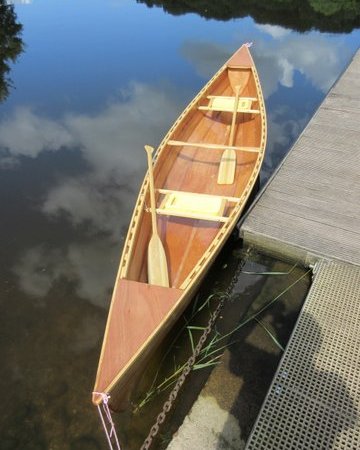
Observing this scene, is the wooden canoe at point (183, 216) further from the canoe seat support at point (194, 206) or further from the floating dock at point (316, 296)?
the floating dock at point (316, 296)

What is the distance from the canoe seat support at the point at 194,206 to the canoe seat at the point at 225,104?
3.85 meters

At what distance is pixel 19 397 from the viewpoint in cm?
529

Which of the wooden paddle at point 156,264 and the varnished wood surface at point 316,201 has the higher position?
the varnished wood surface at point 316,201

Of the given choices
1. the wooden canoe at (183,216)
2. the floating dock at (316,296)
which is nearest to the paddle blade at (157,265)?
the wooden canoe at (183,216)

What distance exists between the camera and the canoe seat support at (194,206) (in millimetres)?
6324

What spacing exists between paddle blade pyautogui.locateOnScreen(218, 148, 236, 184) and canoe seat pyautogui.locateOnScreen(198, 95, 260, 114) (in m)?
1.96

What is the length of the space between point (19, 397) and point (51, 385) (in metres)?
0.46

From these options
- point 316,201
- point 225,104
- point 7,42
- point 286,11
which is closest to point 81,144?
point 225,104

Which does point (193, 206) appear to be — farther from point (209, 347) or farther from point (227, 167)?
point (209, 347)

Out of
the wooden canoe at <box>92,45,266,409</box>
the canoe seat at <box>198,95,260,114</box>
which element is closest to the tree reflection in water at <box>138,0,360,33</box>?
the wooden canoe at <box>92,45,266,409</box>

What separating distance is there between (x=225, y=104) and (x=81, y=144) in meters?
4.40

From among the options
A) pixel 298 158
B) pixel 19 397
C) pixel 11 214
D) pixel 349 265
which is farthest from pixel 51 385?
pixel 298 158

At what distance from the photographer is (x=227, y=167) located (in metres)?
8.04

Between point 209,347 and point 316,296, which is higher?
point 316,296
